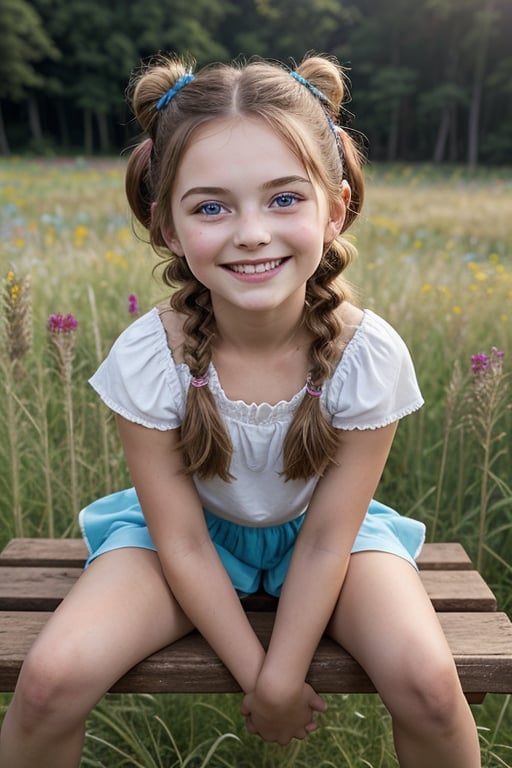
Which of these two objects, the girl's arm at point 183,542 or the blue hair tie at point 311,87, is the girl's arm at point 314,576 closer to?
the girl's arm at point 183,542

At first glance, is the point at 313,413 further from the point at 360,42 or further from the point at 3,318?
the point at 360,42

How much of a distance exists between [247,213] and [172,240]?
9.8 inches

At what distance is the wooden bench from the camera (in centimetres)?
144

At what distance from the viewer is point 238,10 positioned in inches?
1423

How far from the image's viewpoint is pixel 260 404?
63.9 inches

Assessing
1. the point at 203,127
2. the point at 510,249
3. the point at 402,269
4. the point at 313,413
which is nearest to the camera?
the point at 203,127

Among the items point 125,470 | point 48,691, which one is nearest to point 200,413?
point 48,691

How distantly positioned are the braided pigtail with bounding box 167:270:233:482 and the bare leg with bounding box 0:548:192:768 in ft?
0.89

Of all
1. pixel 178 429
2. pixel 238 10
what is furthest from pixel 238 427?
pixel 238 10

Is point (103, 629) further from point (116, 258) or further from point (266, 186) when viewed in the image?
point (116, 258)

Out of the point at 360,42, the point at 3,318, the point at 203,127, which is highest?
the point at 203,127

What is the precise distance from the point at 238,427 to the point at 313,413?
156mm

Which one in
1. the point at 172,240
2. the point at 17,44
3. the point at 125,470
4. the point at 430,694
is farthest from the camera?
the point at 17,44

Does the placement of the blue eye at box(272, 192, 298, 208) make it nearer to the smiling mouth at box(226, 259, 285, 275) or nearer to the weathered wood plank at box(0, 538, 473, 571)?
the smiling mouth at box(226, 259, 285, 275)
